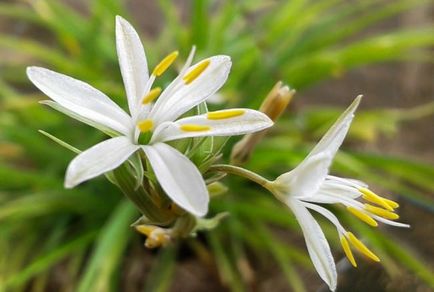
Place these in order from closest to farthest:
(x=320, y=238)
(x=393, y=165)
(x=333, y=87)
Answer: (x=320, y=238)
(x=393, y=165)
(x=333, y=87)

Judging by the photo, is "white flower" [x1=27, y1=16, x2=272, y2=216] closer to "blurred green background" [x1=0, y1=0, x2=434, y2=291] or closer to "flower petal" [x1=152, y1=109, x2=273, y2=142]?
"flower petal" [x1=152, y1=109, x2=273, y2=142]

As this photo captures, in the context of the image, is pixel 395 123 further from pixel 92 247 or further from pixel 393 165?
pixel 92 247

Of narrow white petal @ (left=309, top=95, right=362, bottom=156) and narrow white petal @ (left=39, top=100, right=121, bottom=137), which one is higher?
narrow white petal @ (left=309, top=95, right=362, bottom=156)

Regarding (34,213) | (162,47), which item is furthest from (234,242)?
(162,47)

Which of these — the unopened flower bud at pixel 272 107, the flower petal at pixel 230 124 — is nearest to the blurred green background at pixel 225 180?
the unopened flower bud at pixel 272 107

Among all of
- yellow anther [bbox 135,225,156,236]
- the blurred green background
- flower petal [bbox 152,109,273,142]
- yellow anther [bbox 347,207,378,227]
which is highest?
flower petal [bbox 152,109,273,142]

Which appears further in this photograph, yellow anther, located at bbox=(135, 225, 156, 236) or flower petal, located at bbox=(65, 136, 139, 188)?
yellow anther, located at bbox=(135, 225, 156, 236)

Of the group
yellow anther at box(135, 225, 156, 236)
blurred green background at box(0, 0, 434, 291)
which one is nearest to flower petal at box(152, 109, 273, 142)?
yellow anther at box(135, 225, 156, 236)
